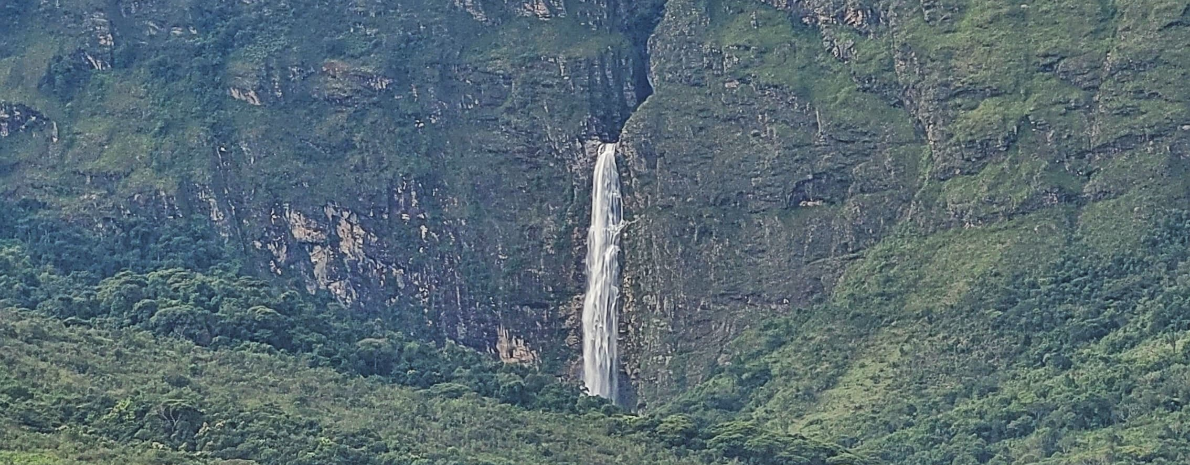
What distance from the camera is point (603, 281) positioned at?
9962 centimetres

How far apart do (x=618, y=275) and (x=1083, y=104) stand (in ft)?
41.4

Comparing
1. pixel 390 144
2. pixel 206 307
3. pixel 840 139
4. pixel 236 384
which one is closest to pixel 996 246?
pixel 840 139

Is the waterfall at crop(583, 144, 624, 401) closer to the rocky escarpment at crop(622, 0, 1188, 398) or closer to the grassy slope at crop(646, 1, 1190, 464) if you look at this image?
the rocky escarpment at crop(622, 0, 1188, 398)

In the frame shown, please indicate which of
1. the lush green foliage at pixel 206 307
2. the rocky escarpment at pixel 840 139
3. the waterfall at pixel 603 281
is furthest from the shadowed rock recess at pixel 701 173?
the lush green foliage at pixel 206 307

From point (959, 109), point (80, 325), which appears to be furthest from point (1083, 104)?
point (80, 325)

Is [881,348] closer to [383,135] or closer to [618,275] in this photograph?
[618,275]

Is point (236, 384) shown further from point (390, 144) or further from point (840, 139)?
point (840, 139)

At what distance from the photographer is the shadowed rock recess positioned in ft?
301

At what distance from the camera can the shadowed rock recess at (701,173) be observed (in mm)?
91875

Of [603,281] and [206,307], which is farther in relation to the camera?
[603,281]

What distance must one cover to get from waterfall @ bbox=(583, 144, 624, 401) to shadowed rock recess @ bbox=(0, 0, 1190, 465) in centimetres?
35

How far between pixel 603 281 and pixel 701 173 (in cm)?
390

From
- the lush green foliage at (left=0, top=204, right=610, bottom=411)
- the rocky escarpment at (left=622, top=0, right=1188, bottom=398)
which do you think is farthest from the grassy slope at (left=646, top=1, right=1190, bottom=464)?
the lush green foliage at (left=0, top=204, right=610, bottom=411)

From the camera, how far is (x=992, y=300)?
303 ft
